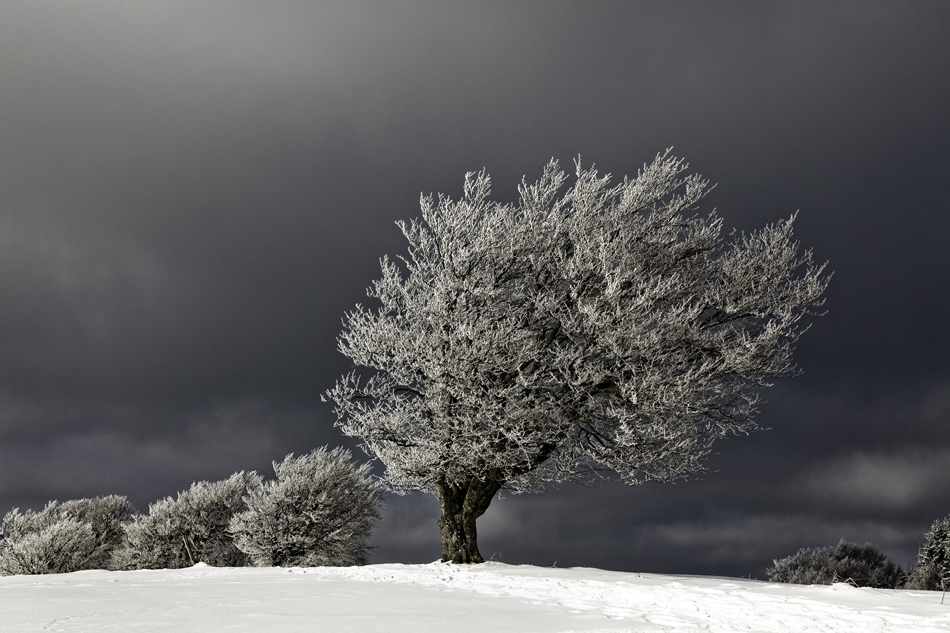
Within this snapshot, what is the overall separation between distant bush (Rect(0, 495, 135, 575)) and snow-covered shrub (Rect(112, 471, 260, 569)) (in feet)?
9.18

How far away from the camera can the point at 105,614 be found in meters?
6.90

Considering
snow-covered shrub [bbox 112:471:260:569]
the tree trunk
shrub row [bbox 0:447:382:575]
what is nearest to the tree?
the tree trunk

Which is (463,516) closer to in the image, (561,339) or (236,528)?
(561,339)

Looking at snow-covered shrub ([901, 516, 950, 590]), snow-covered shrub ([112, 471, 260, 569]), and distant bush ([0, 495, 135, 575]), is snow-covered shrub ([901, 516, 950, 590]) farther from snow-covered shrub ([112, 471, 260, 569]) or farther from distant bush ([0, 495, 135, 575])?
distant bush ([0, 495, 135, 575])

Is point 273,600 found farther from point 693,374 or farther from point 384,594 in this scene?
point 693,374

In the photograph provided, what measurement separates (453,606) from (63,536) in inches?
1491

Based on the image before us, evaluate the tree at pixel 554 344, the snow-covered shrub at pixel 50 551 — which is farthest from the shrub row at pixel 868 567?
the snow-covered shrub at pixel 50 551

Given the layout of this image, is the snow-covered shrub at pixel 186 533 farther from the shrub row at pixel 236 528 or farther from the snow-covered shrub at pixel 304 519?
the snow-covered shrub at pixel 304 519

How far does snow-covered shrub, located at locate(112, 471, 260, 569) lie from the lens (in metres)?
38.9

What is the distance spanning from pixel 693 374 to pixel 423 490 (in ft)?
24.1

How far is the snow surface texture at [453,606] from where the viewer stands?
21.9 ft

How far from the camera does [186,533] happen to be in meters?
39.7

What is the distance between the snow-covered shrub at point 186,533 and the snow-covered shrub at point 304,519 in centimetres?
577

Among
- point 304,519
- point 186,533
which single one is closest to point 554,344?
point 304,519
